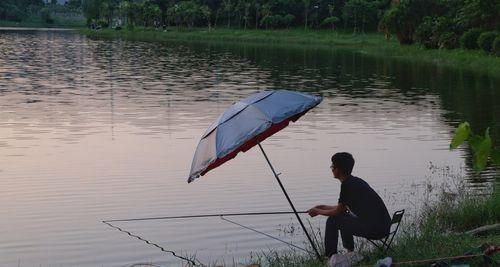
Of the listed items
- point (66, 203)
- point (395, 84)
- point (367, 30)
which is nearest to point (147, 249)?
point (66, 203)

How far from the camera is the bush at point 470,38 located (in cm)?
5688

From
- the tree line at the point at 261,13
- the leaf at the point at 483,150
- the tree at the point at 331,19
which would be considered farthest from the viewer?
the tree at the point at 331,19

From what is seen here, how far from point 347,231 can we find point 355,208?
350mm

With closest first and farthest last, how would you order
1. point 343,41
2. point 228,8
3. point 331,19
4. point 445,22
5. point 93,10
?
point 445,22 < point 343,41 < point 331,19 < point 228,8 < point 93,10

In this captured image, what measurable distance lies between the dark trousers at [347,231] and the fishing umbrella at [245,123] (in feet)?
4.17

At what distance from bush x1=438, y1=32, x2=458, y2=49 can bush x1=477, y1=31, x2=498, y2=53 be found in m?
7.44

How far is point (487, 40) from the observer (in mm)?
52688

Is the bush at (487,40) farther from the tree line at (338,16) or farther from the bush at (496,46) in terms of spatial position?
the bush at (496,46)

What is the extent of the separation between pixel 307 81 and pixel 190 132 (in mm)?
20975

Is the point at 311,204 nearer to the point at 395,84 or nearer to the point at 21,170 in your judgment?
the point at 21,170

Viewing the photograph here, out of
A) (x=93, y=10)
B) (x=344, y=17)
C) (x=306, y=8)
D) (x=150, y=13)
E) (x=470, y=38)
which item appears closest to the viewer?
(x=470, y=38)

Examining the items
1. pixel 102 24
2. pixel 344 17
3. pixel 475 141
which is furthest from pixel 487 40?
pixel 102 24

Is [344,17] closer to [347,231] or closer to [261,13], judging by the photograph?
[261,13]

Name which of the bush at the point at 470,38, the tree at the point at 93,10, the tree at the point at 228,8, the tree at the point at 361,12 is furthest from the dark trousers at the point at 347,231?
the tree at the point at 93,10
